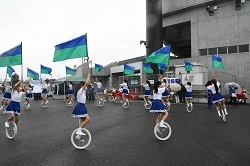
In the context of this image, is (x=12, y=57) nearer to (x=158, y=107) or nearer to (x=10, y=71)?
(x=10, y=71)

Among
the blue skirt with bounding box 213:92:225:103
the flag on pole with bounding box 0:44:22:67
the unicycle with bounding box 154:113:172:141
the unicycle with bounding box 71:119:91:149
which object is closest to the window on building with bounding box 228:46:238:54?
the blue skirt with bounding box 213:92:225:103

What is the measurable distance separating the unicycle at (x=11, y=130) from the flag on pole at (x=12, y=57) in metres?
4.77

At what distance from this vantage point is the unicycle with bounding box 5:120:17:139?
24.7 feet

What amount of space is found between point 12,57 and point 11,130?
5.40m

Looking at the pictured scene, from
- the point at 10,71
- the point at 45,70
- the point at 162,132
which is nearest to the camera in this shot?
the point at 162,132

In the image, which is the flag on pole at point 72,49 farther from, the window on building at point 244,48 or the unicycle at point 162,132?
the window on building at point 244,48

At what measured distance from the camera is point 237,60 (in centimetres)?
2692

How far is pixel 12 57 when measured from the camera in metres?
11.8

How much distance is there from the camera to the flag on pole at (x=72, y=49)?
8.80 metres

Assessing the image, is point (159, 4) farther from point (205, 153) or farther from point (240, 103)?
point (205, 153)

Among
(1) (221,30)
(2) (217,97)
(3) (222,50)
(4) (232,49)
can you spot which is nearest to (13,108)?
(2) (217,97)

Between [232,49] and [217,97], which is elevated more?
[232,49]

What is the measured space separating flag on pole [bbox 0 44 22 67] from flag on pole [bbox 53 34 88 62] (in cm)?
296

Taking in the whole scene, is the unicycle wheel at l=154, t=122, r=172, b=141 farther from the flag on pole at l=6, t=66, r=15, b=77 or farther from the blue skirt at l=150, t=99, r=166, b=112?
the flag on pole at l=6, t=66, r=15, b=77
